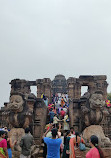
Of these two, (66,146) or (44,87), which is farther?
(44,87)

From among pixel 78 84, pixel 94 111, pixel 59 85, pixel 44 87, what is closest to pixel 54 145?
pixel 94 111

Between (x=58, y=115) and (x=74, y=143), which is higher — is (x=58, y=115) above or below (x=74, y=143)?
above

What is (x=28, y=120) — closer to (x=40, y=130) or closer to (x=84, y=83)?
(x=40, y=130)

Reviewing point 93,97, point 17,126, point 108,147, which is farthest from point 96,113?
point 17,126

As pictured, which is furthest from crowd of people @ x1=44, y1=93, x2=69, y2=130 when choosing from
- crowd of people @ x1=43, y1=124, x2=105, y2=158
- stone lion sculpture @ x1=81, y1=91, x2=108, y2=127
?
crowd of people @ x1=43, y1=124, x2=105, y2=158

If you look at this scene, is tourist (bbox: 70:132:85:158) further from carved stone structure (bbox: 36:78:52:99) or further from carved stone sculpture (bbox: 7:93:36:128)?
carved stone structure (bbox: 36:78:52:99)

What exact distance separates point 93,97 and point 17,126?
3425 mm

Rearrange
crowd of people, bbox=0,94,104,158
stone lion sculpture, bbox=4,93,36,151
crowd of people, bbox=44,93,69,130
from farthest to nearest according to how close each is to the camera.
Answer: crowd of people, bbox=44,93,69,130
stone lion sculpture, bbox=4,93,36,151
crowd of people, bbox=0,94,104,158

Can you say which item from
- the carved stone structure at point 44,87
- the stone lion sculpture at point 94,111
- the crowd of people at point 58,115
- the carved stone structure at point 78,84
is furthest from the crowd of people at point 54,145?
the carved stone structure at point 44,87

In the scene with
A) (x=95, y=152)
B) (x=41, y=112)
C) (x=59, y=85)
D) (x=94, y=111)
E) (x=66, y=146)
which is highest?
(x=59, y=85)

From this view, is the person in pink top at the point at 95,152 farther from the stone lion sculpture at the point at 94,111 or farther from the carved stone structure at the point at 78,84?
the carved stone structure at the point at 78,84

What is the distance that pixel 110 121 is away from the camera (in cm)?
1244

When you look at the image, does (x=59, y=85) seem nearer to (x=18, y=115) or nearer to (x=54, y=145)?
(x=18, y=115)

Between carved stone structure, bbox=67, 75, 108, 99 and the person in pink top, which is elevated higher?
carved stone structure, bbox=67, 75, 108, 99
